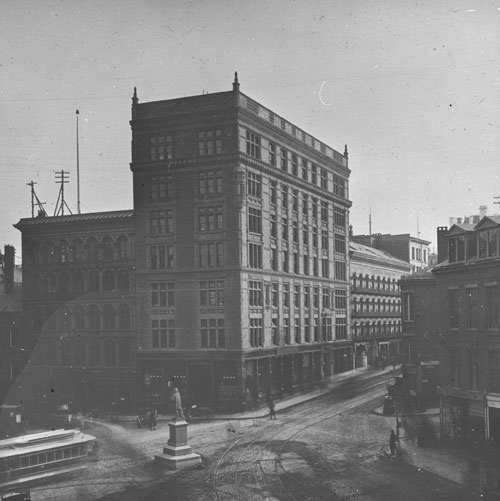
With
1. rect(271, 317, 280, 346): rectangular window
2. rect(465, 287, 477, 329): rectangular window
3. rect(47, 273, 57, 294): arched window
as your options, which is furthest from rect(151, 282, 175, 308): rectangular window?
rect(465, 287, 477, 329): rectangular window

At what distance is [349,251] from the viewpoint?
7138 centimetres

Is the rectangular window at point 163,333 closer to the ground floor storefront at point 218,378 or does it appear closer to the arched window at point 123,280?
the ground floor storefront at point 218,378

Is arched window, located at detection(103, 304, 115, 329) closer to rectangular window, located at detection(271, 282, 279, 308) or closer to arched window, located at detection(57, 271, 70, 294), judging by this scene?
arched window, located at detection(57, 271, 70, 294)

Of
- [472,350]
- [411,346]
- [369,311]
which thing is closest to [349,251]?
[369,311]

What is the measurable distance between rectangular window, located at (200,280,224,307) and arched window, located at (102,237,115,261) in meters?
8.85

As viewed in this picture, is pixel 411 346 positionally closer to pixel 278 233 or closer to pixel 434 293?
pixel 434 293

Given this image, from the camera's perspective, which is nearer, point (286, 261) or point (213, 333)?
point (213, 333)

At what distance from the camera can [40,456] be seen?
3094 cm

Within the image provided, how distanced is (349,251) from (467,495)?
4596 cm

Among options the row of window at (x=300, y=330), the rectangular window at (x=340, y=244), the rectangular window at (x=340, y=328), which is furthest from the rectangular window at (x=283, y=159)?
the rectangular window at (x=340, y=328)

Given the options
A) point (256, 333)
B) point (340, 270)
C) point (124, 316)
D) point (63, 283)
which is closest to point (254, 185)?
point (256, 333)

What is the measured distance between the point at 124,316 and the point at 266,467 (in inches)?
987

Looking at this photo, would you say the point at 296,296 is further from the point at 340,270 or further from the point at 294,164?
the point at 294,164

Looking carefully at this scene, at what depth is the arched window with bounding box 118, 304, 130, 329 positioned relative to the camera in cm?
5359
